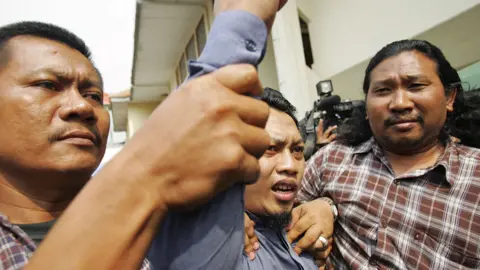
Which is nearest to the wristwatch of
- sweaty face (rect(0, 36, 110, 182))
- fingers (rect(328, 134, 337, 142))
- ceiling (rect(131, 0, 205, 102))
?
fingers (rect(328, 134, 337, 142))

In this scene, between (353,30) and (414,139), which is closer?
(414,139)

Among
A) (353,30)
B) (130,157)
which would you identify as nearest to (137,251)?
(130,157)

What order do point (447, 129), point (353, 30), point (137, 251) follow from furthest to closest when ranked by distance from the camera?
point (353, 30) → point (447, 129) → point (137, 251)

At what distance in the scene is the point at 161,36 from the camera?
6.47 metres

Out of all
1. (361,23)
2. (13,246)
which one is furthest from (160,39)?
(13,246)

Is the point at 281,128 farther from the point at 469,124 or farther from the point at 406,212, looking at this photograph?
the point at 469,124

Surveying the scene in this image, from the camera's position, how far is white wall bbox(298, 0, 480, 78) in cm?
322

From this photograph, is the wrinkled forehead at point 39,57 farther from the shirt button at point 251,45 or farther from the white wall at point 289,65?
Result: the white wall at point 289,65

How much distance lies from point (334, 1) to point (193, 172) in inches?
166

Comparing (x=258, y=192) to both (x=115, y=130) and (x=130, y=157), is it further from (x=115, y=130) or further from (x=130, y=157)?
(x=115, y=130)

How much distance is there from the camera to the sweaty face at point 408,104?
1585mm

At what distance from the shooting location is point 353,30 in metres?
3.91

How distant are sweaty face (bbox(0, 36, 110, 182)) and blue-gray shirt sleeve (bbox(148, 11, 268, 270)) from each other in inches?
19.9

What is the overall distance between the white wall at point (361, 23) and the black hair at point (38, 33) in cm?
325
